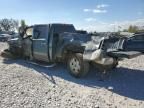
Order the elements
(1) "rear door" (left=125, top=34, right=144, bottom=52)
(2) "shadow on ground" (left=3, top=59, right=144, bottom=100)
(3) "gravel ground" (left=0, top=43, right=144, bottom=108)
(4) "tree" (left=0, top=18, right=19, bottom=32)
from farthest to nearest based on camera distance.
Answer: (4) "tree" (left=0, top=18, right=19, bottom=32) → (1) "rear door" (left=125, top=34, right=144, bottom=52) → (2) "shadow on ground" (left=3, top=59, right=144, bottom=100) → (3) "gravel ground" (left=0, top=43, right=144, bottom=108)

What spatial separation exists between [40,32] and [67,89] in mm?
4140

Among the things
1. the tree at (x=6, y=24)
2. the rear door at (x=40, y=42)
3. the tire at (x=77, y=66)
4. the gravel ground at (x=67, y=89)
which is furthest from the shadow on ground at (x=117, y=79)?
the tree at (x=6, y=24)

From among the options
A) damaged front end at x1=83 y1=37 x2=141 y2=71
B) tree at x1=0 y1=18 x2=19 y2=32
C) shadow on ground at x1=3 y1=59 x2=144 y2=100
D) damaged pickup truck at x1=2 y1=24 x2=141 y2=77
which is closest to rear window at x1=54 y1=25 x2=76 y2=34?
damaged pickup truck at x1=2 y1=24 x2=141 y2=77

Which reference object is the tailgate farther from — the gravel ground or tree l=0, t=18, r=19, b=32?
tree l=0, t=18, r=19, b=32

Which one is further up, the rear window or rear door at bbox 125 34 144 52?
the rear window

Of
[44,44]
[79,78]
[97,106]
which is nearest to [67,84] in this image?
[79,78]

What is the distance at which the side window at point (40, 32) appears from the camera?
977 cm

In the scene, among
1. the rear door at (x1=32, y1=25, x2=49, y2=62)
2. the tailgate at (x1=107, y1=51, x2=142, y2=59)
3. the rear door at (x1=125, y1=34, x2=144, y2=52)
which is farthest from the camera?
the rear door at (x1=32, y1=25, x2=49, y2=62)

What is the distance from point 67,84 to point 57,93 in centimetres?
109

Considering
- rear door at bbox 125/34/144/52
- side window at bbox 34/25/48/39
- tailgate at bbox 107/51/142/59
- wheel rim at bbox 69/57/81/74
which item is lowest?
wheel rim at bbox 69/57/81/74

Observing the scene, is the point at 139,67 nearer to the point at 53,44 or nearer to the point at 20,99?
the point at 53,44

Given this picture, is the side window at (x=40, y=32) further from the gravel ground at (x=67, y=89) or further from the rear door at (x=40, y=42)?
the gravel ground at (x=67, y=89)

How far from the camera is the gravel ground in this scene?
17.9 ft

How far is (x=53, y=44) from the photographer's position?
901 cm
